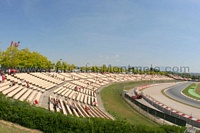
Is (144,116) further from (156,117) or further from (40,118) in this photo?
(40,118)

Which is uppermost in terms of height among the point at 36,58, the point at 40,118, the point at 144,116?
the point at 36,58

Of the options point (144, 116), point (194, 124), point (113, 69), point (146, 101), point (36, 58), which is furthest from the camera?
point (113, 69)

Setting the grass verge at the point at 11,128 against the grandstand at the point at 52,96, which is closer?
the grass verge at the point at 11,128

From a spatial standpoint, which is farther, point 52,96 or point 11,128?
point 52,96

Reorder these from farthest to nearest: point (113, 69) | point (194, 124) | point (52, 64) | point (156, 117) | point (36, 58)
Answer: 1. point (113, 69)
2. point (52, 64)
3. point (36, 58)
4. point (156, 117)
5. point (194, 124)

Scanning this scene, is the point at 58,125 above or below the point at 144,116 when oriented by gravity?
above

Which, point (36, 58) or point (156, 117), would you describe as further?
point (36, 58)

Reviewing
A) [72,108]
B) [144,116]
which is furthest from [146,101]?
[72,108]

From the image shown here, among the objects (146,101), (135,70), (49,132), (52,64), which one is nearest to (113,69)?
(135,70)

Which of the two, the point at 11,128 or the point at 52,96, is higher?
the point at 11,128

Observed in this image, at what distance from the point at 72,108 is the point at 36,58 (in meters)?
59.1

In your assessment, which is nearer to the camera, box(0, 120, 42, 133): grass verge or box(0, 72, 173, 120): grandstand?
box(0, 120, 42, 133): grass verge

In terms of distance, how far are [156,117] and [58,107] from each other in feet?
39.2

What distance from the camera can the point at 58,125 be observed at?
12016 mm
